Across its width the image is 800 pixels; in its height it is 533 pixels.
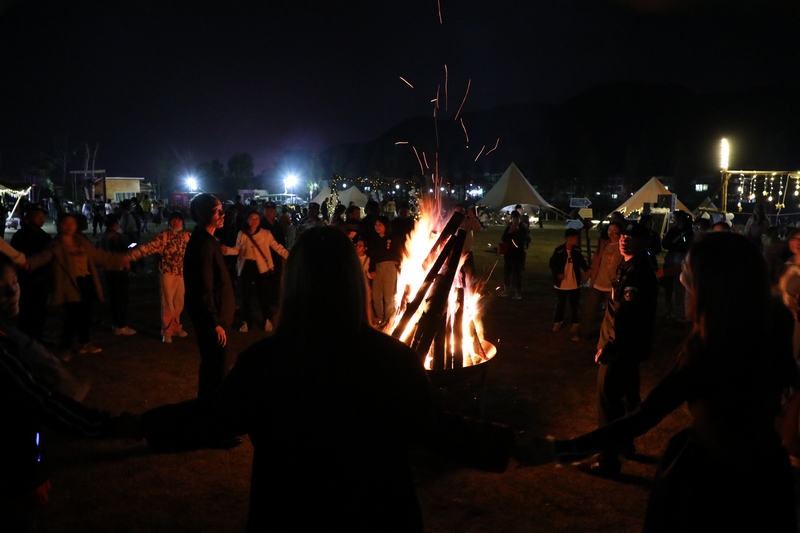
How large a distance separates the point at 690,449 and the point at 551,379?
526cm

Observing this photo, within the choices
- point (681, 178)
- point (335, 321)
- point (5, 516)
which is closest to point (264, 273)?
point (5, 516)

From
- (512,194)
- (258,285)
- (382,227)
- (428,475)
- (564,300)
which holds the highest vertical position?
(512,194)

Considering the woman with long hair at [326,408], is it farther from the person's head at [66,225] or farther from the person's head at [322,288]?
the person's head at [66,225]

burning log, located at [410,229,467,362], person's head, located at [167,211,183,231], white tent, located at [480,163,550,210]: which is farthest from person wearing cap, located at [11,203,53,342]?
white tent, located at [480,163,550,210]

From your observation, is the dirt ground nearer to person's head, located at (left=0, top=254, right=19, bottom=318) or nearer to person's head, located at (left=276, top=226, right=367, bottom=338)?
person's head, located at (left=0, top=254, right=19, bottom=318)

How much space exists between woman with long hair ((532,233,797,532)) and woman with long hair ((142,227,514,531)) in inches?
43.8

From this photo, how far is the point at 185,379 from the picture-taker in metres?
7.23

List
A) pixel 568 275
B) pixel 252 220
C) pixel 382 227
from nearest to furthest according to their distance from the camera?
pixel 252 220
pixel 382 227
pixel 568 275

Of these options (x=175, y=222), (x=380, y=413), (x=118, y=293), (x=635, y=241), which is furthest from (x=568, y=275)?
(x=380, y=413)

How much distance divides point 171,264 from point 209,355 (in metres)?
3.53

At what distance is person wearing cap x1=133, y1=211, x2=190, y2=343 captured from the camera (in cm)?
841

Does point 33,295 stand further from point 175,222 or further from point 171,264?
point 175,222

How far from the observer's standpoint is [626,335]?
471 centimetres

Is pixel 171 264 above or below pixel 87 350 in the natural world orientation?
above
